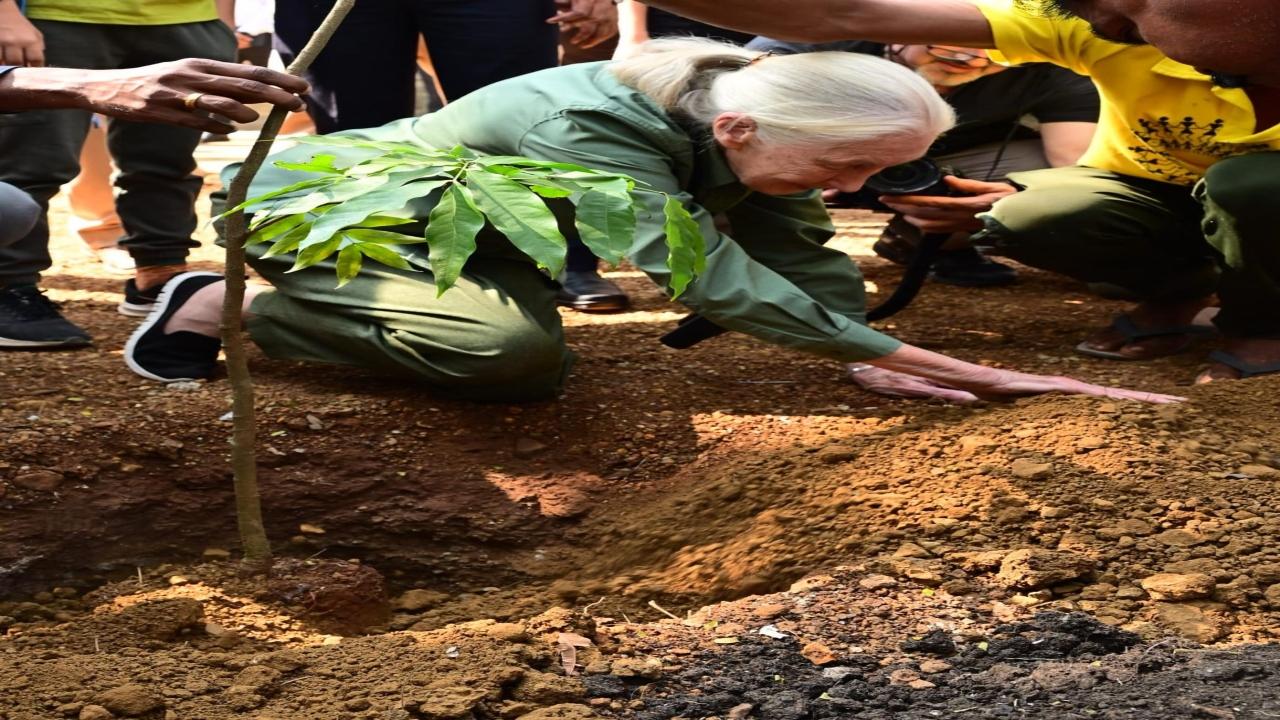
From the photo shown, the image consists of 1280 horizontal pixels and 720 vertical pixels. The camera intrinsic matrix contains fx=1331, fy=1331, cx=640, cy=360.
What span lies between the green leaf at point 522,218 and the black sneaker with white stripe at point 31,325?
6.17ft

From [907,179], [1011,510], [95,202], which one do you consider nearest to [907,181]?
[907,179]

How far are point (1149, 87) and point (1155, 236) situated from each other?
42 centimetres

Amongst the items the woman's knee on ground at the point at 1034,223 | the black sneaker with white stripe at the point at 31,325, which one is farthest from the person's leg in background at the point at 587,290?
the black sneaker with white stripe at the point at 31,325

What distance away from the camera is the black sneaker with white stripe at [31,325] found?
10.3ft

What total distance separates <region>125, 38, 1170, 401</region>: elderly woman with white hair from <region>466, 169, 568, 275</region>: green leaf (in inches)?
32.1

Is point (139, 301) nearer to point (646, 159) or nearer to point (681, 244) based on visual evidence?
point (646, 159)

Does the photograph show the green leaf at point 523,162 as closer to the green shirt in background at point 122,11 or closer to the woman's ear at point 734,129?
the woman's ear at point 734,129

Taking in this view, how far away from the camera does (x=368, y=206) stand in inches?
64.7

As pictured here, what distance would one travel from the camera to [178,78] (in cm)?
189

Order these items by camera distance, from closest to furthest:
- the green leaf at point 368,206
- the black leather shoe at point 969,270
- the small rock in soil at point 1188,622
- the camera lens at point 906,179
→ the green leaf at point 368,206 → the small rock in soil at point 1188,622 → the camera lens at point 906,179 → the black leather shoe at point 969,270

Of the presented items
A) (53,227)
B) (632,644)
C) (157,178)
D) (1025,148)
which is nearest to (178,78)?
(632,644)

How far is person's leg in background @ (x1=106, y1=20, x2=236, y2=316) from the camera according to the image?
3.33m

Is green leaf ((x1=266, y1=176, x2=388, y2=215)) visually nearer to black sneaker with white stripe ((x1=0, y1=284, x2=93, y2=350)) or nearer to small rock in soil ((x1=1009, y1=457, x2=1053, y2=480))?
small rock in soil ((x1=1009, y1=457, x2=1053, y2=480))

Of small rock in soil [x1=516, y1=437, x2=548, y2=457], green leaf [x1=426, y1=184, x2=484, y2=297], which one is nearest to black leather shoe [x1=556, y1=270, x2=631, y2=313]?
small rock in soil [x1=516, y1=437, x2=548, y2=457]
